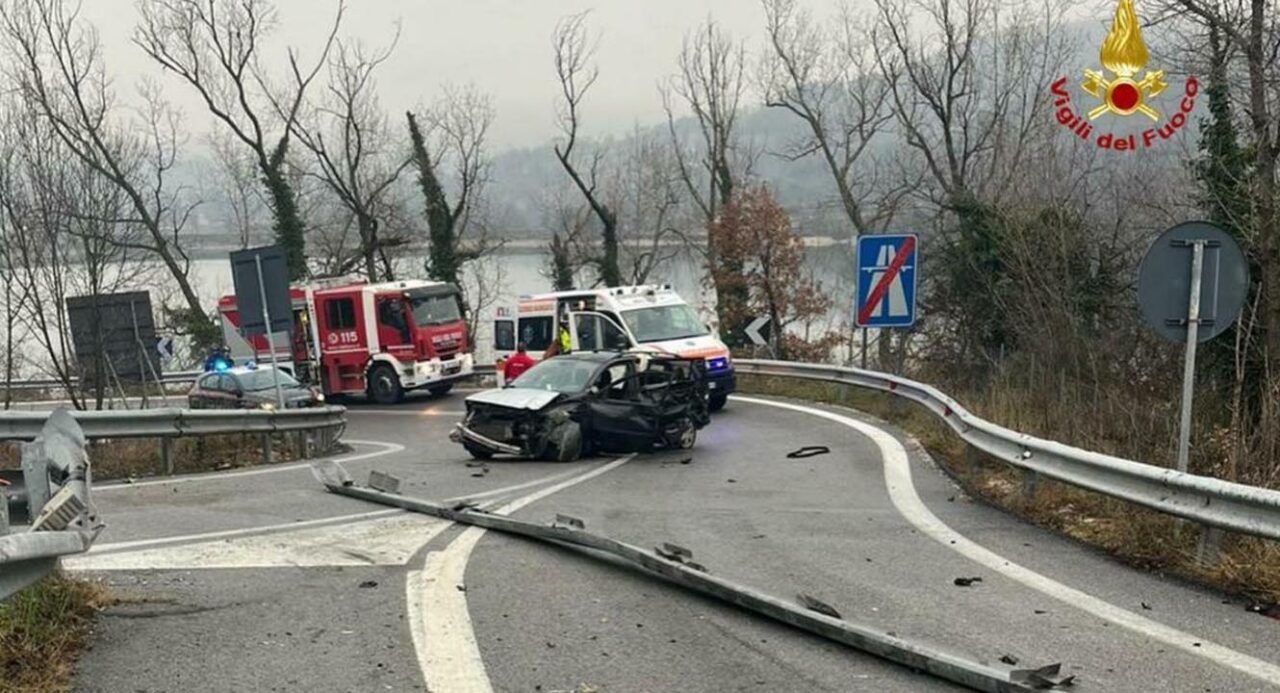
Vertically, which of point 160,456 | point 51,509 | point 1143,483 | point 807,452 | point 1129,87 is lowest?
point 807,452

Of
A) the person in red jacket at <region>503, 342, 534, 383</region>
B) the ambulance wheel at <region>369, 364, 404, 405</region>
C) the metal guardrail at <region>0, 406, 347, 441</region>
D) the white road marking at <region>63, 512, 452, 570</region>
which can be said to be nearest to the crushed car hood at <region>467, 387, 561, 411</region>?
the metal guardrail at <region>0, 406, 347, 441</region>

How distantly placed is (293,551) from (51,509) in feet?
8.60

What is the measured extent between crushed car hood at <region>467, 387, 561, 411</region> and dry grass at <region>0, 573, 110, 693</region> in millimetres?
8428

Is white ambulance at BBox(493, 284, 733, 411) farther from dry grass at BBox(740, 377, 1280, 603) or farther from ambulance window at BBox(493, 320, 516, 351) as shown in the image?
dry grass at BBox(740, 377, 1280, 603)

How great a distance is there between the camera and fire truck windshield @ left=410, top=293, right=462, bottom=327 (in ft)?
88.1

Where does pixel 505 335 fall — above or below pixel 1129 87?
below

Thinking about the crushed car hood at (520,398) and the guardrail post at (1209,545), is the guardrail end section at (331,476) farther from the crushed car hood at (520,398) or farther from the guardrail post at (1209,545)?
the guardrail post at (1209,545)

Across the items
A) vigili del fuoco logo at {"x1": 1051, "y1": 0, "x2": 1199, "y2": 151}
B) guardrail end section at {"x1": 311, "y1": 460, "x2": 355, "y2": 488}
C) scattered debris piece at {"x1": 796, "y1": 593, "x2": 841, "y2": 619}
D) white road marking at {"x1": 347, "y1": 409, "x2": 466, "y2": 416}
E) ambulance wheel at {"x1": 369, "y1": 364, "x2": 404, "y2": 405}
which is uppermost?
vigili del fuoco logo at {"x1": 1051, "y1": 0, "x2": 1199, "y2": 151}

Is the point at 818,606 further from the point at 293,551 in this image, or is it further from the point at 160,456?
the point at 160,456

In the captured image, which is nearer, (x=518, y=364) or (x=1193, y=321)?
(x=1193, y=321)

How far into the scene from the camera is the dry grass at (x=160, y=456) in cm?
1286

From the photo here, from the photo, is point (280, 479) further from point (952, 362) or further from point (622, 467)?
point (952, 362)

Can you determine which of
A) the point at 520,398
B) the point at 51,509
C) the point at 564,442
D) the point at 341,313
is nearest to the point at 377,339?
the point at 341,313

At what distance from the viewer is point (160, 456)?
13258 millimetres
